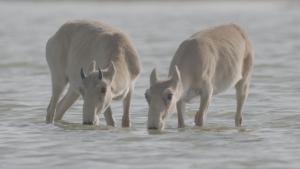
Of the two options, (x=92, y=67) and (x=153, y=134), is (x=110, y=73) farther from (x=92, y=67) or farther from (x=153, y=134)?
(x=153, y=134)

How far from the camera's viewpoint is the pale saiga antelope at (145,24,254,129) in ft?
39.8

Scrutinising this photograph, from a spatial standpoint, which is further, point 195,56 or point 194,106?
point 194,106

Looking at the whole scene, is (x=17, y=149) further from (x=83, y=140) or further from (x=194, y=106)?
(x=194, y=106)

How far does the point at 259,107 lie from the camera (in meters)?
16.0

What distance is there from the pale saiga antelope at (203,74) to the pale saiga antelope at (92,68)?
0.66 m

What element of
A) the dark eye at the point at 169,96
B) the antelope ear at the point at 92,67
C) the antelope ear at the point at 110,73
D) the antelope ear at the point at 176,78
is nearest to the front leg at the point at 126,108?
the antelope ear at the point at 92,67

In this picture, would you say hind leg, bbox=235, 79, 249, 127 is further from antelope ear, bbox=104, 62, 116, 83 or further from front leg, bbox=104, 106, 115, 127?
antelope ear, bbox=104, 62, 116, 83

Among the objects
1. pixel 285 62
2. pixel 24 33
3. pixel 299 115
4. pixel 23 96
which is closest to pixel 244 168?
pixel 299 115

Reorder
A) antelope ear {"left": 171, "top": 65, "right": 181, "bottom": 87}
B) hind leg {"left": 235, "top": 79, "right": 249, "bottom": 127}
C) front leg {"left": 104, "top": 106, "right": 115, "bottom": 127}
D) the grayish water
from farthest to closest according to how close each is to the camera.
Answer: hind leg {"left": 235, "top": 79, "right": 249, "bottom": 127}, front leg {"left": 104, "top": 106, "right": 115, "bottom": 127}, antelope ear {"left": 171, "top": 65, "right": 181, "bottom": 87}, the grayish water

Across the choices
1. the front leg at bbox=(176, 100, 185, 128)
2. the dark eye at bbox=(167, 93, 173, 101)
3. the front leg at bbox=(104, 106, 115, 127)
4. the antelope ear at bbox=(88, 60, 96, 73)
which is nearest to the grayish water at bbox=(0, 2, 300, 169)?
the front leg at bbox=(176, 100, 185, 128)

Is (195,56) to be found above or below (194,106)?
above

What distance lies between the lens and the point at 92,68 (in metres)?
12.9

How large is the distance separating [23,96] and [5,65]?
5504mm

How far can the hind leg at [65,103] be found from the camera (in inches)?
575
